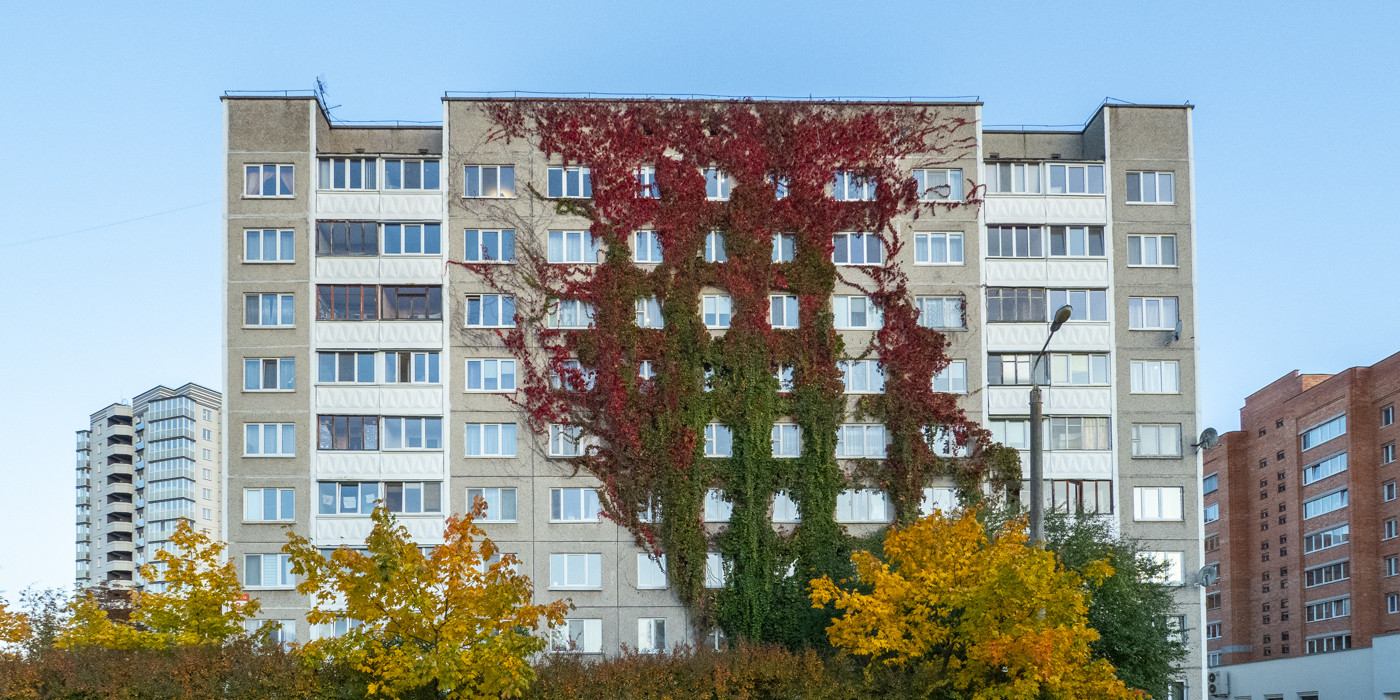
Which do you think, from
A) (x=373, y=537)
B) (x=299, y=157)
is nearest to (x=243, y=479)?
(x=299, y=157)

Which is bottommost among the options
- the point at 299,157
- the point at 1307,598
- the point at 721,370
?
the point at 1307,598

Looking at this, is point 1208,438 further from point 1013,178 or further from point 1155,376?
point 1013,178

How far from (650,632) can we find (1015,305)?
21.2 meters

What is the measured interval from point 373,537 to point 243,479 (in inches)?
1034

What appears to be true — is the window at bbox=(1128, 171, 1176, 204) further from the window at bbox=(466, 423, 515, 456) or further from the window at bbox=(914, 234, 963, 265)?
the window at bbox=(466, 423, 515, 456)

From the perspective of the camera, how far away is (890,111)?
58.6 m

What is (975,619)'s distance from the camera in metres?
31.5

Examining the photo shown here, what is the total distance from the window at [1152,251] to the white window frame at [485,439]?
2820 centimetres

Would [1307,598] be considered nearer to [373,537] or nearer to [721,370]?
[721,370]

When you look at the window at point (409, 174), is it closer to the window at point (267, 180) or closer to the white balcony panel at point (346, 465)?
the window at point (267, 180)

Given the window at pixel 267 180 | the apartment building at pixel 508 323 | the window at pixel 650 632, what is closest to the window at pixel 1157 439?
the apartment building at pixel 508 323

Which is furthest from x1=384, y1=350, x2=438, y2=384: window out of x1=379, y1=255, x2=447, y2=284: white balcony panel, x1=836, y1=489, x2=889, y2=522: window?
x1=836, y1=489, x2=889, y2=522: window

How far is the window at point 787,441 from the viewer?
2180 inches

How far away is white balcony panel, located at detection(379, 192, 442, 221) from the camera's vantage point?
185ft
